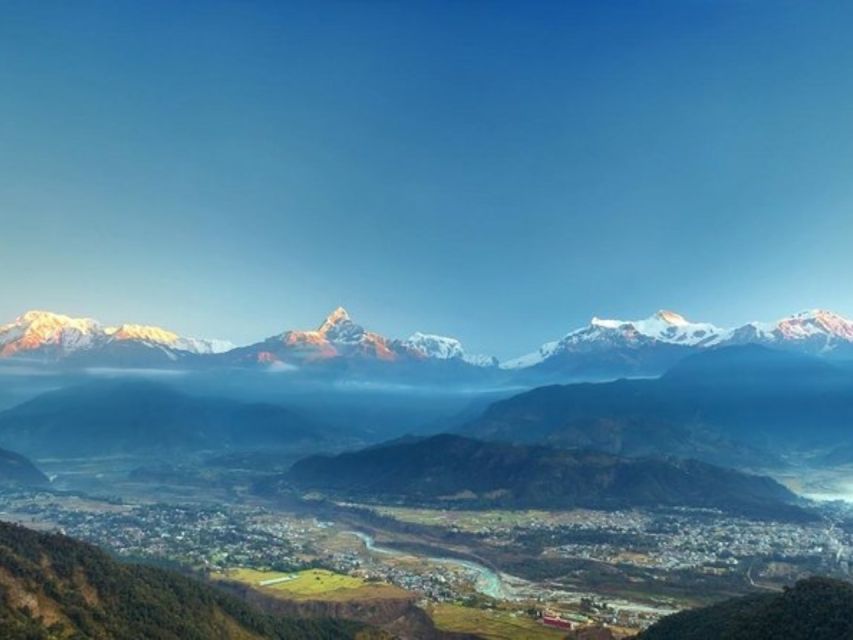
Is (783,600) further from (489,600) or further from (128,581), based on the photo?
(128,581)

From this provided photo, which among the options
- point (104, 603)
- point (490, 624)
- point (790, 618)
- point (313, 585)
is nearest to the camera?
point (790, 618)

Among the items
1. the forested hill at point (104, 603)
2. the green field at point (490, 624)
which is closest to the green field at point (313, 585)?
the green field at point (490, 624)

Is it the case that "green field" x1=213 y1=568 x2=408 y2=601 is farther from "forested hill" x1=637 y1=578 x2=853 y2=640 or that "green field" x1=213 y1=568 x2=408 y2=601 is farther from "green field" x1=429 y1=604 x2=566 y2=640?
"forested hill" x1=637 y1=578 x2=853 y2=640

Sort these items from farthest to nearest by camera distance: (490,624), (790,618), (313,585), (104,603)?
(313,585)
(490,624)
(104,603)
(790,618)

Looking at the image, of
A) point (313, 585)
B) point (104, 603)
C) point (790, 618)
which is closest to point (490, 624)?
point (313, 585)

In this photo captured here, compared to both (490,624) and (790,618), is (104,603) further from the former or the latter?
(790,618)

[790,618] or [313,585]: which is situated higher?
[790,618]
